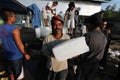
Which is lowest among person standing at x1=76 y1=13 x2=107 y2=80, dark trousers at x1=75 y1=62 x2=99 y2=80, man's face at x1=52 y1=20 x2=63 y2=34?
dark trousers at x1=75 y1=62 x2=99 y2=80

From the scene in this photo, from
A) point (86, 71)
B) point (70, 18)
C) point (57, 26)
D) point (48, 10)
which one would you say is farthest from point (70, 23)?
point (57, 26)

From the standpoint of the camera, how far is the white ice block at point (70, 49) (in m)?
4.31

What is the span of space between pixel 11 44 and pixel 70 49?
116 centimetres

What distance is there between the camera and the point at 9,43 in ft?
16.4

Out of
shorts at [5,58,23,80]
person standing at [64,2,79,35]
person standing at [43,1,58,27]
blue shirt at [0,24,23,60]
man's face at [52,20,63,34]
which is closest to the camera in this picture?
man's face at [52,20,63,34]

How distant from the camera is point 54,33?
431cm

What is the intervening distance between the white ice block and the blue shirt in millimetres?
1033

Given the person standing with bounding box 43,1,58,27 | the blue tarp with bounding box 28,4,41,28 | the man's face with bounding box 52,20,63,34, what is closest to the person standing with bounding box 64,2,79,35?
the person standing with bounding box 43,1,58,27

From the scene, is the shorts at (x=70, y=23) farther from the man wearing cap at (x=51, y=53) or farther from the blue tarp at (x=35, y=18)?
the man wearing cap at (x=51, y=53)

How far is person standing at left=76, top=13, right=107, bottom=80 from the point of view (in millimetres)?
4719

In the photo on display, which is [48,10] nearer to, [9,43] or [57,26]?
[9,43]

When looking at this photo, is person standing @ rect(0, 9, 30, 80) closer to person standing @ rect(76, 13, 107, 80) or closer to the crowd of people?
the crowd of people

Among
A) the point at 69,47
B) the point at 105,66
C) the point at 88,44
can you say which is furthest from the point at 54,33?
the point at 105,66

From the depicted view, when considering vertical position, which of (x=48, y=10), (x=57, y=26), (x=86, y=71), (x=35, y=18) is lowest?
(x=86, y=71)
